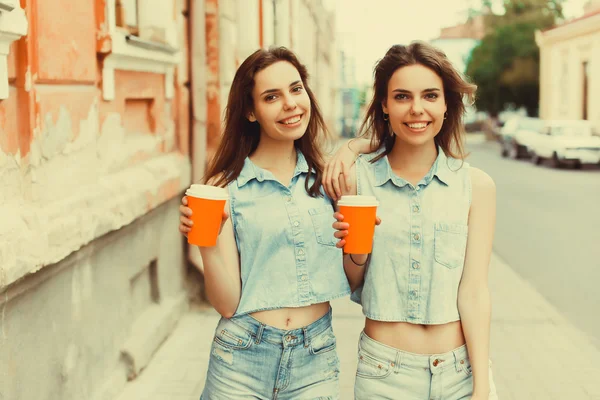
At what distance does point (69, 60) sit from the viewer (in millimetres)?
3893

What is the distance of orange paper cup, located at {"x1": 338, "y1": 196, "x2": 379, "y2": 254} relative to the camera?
7.38 feet

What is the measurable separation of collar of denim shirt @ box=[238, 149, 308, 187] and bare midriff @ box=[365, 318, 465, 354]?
0.58 meters

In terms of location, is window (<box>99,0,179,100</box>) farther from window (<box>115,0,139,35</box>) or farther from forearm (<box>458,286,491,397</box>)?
forearm (<box>458,286,491,397</box>)

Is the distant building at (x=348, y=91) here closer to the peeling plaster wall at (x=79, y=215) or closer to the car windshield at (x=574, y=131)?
the car windshield at (x=574, y=131)

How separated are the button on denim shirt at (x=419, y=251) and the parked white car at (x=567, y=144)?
69.0 ft

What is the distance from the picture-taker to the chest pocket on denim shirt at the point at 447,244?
2428mm

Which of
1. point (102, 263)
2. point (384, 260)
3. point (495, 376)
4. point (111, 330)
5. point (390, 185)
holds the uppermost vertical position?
point (390, 185)

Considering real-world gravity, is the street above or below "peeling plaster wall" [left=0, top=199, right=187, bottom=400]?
below

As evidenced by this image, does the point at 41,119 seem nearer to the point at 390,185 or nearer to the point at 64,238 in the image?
the point at 64,238

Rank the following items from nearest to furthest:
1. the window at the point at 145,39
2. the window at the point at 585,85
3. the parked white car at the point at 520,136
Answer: the window at the point at 145,39, the parked white car at the point at 520,136, the window at the point at 585,85

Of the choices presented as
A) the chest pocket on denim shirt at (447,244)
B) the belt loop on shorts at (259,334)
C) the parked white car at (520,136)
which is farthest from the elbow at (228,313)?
the parked white car at (520,136)

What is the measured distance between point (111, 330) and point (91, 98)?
1.34 m

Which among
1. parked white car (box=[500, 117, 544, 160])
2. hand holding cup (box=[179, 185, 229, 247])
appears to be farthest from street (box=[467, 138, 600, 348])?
parked white car (box=[500, 117, 544, 160])

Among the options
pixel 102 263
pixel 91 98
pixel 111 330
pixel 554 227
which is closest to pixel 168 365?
pixel 111 330
